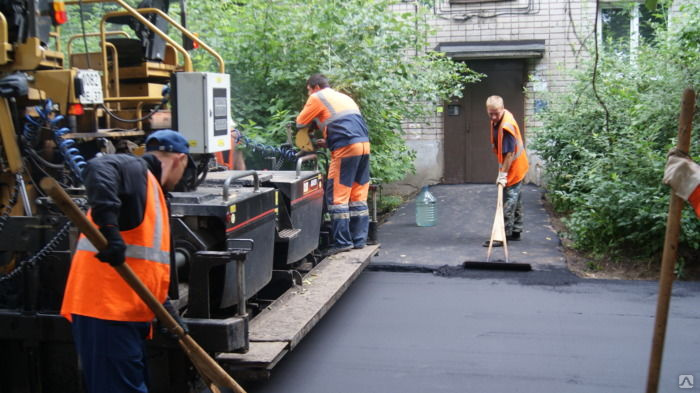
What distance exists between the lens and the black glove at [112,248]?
131 inches

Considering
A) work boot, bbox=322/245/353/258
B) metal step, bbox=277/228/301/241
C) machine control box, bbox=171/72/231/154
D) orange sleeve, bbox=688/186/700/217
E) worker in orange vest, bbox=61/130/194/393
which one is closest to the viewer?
orange sleeve, bbox=688/186/700/217

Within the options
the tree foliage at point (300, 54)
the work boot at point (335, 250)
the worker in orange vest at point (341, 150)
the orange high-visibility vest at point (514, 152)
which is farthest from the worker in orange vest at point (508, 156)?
the work boot at point (335, 250)

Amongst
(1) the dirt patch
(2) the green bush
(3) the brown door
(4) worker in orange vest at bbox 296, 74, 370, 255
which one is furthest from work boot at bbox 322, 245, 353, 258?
(3) the brown door

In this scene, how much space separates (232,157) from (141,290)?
5.11m

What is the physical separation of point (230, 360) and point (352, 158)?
3555 mm

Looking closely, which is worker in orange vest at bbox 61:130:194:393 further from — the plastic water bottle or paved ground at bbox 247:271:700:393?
the plastic water bottle

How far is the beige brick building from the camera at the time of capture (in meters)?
14.2

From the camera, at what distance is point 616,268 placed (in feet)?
27.1

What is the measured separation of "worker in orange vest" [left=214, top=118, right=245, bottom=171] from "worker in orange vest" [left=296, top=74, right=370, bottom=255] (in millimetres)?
743

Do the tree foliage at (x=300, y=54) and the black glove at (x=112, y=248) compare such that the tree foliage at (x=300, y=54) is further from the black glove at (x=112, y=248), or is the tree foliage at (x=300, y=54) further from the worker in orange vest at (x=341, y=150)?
the black glove at (x=112, y=248)

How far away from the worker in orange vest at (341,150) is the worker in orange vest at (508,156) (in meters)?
2.07

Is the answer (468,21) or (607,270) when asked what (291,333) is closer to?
(607,270)

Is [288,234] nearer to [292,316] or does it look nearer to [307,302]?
[307,302]

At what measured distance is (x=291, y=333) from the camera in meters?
5.04
